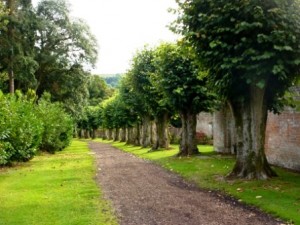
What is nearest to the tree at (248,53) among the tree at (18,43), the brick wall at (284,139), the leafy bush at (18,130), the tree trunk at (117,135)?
the brick wall at (284,139)

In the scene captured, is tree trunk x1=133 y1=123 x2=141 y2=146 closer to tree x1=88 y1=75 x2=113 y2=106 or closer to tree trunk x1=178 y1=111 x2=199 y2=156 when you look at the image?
tree trunk x1=178 y1=111 x2=199 y2=156

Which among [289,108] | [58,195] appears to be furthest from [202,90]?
→ [58,195]

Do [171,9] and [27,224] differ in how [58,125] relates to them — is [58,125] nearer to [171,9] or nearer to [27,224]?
[171,9]

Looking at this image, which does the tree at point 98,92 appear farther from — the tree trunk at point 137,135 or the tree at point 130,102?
the tree trunk at point 137,135

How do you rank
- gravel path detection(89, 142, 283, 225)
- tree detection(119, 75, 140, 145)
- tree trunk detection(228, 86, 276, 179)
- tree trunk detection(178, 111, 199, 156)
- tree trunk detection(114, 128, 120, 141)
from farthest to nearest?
1. tree trunk detection(114, 128, 120, 141)
2. tree detection(119, 75, 140, 145)
3. tree trunk detection(178, 111, 199, 156)
4. tree trunk detection(228, 86, 276, 179)
5. gravel path detection(89, 142, 283, 225)

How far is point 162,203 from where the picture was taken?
12.1 meters

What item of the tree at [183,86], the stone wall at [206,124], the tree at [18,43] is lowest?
the stone wall at [206,124]

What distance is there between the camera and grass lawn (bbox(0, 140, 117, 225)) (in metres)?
10.4

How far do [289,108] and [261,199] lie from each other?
8.49 meters

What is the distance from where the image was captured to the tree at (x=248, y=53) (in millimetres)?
14242

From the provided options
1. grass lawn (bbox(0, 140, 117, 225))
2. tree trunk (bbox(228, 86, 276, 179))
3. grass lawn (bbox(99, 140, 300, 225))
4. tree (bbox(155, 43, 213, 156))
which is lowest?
grass lawn (bbox(0, 140, 117, 225))

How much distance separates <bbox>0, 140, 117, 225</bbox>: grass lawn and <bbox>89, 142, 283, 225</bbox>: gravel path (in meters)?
0.55

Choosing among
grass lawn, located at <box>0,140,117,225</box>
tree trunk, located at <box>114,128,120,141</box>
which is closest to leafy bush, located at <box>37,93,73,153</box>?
grass lawn, located at <box>0,140,117,225</box>

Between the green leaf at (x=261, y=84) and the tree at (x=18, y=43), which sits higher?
the tree at (x=18, y=43)
